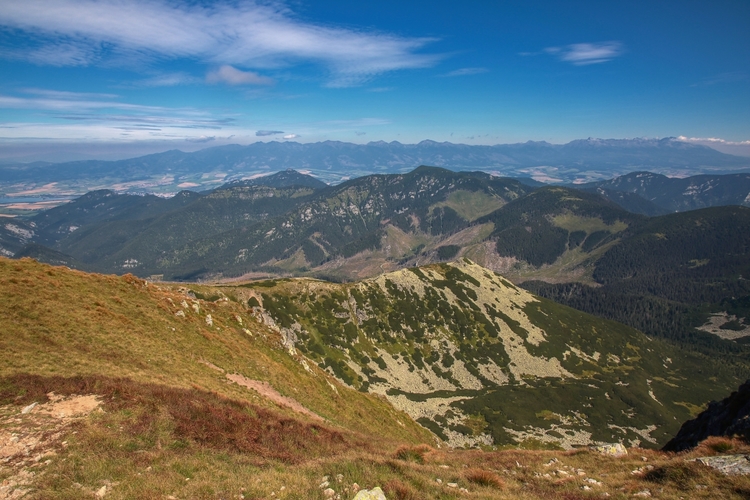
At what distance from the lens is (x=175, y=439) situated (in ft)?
62.3

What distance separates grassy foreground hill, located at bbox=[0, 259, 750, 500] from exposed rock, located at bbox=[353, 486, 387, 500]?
35.4 inches

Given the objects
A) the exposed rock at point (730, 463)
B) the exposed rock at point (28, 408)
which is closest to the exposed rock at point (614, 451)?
the exposed rock at point (730, 463)

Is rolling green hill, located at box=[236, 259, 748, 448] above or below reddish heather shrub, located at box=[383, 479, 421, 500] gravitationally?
below

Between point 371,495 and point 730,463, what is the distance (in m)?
18.9

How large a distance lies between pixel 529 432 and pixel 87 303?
130m

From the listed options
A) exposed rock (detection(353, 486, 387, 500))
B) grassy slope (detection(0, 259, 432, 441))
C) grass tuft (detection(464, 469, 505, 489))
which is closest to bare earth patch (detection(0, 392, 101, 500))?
grassy slope (detection(0, 259, 432, 441))

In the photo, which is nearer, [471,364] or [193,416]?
[193,416]

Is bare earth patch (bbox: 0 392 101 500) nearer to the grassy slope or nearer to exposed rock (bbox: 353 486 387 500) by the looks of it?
the grassy slope

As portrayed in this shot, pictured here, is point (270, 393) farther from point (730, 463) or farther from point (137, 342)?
point (730, 463)

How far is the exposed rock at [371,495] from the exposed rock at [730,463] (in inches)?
684

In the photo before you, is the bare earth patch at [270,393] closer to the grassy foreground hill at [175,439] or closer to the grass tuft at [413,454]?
the grassy foreground hill at [175,439]

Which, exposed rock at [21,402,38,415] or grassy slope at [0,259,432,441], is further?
grassy slope at [0,259,432,441]

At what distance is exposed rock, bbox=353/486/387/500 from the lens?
46.3 feet

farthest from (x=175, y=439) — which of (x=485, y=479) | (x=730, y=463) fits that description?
(x=730, y=463)
